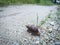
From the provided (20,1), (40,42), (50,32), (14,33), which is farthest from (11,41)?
(20,1)

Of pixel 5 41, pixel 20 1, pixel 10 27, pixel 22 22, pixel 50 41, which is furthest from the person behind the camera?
pixel 20 1

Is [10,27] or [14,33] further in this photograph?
[10,27]

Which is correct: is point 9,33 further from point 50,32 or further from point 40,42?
point 50,32

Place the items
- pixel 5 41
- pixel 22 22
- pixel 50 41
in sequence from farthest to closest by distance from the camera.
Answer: pixel 22 22
pixel 50 41
pixel 5 41

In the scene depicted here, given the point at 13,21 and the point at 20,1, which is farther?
the point at 20,1

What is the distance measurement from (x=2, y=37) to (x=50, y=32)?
4.62 ft

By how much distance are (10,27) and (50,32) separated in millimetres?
1130

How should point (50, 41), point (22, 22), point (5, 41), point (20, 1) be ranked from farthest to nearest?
point (20, 1), point (22, 22), point (50, 41), point (5, 41)

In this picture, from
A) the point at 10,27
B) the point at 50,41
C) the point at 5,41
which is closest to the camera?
the point at 5,41

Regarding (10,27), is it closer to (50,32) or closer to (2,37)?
(2,37)

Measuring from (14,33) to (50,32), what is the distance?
41.8 inches

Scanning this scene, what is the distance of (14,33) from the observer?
4.15m

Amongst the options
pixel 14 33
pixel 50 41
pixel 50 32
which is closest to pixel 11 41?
pixel 14 33

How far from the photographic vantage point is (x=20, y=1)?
10188mm
